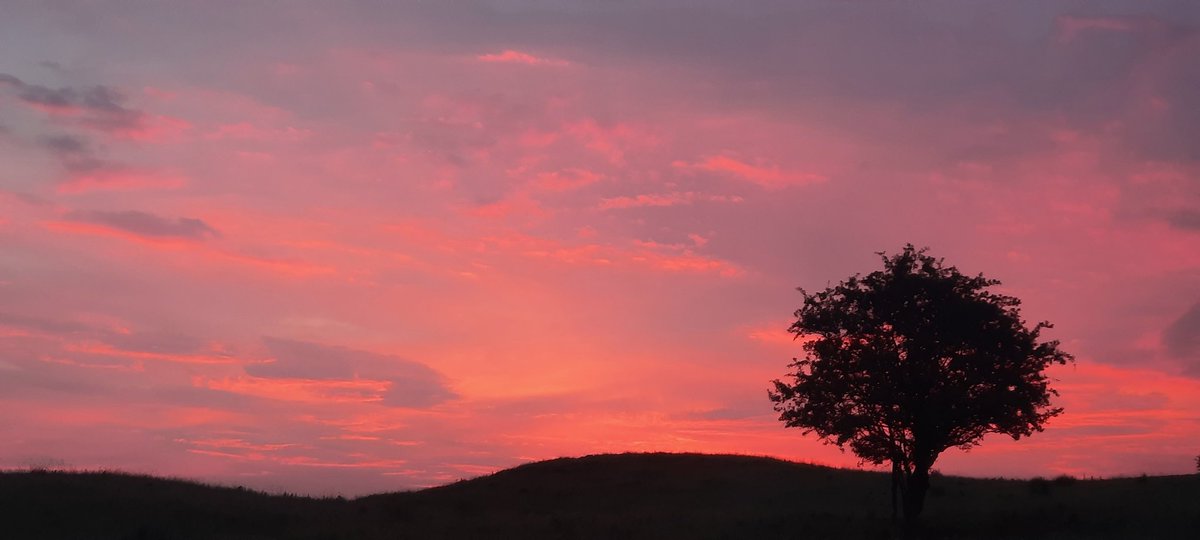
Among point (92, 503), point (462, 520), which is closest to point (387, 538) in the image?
point (462, 520)

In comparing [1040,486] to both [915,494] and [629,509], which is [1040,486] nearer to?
[915,494]

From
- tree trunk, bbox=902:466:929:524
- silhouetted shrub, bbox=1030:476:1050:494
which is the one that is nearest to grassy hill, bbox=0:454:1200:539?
silhouetted shrub, bbox=1030:476:1050:494

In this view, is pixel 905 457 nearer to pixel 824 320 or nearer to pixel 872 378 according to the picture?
pixel 872 378

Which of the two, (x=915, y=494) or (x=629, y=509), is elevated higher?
(x=915, y=494)

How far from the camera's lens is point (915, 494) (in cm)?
4666

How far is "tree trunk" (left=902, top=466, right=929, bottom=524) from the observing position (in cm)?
4634

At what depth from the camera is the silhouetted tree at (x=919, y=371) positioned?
46.4m

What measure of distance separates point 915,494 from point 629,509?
1864 centimetres

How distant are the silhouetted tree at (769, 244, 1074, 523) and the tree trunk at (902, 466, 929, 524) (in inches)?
1.8

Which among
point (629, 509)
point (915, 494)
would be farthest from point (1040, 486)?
point (629, 509)

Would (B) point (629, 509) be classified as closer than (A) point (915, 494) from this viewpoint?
No

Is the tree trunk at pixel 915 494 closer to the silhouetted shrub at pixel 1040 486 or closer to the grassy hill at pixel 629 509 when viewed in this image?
the grassy hill at pixel 629 509

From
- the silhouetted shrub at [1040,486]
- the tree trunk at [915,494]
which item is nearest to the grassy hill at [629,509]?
the silhouetted shrub at [1040,486]

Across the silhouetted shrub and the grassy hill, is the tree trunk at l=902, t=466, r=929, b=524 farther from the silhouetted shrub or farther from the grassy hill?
the silhouetted shrub
